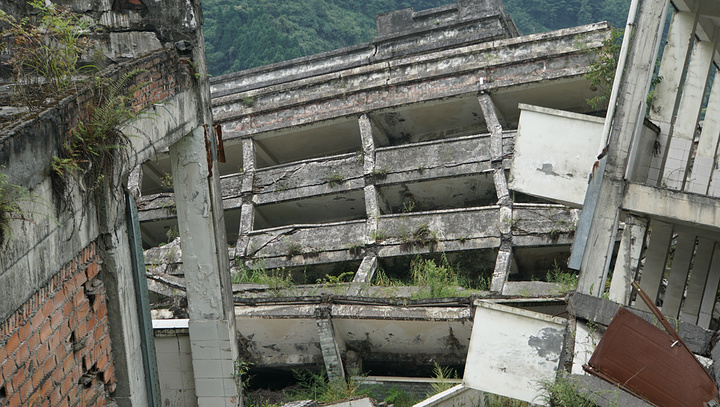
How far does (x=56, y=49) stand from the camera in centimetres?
472

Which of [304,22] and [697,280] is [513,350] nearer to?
[697,280]

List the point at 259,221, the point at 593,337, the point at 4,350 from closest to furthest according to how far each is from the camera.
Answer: the point at 4,350
the point at 593,337
the point at 259,221

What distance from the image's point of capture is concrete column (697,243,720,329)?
27.7 feet

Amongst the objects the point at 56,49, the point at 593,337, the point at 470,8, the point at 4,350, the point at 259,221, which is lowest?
the point at 593,337

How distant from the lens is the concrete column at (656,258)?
859cm

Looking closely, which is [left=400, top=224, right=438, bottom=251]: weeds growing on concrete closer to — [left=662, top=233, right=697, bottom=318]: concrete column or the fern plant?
[left=662, top=233, right=697, bottom=318]: concrete column

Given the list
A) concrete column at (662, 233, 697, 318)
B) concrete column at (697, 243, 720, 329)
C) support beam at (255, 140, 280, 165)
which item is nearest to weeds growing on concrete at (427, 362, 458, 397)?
concrete column at (662, 233, 697, 318)

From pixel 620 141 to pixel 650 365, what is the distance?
2483 millimetres

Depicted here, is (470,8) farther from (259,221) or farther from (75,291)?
(75,291)

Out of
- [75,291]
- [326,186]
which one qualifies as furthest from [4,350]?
[326,186]

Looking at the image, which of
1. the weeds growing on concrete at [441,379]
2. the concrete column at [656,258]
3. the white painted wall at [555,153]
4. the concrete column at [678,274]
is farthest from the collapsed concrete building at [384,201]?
the white painted wall at [555,153]

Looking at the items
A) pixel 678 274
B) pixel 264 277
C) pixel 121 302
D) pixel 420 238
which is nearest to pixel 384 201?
pixel 420 238

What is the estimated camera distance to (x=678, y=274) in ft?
29.0

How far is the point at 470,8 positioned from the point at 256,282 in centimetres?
963
